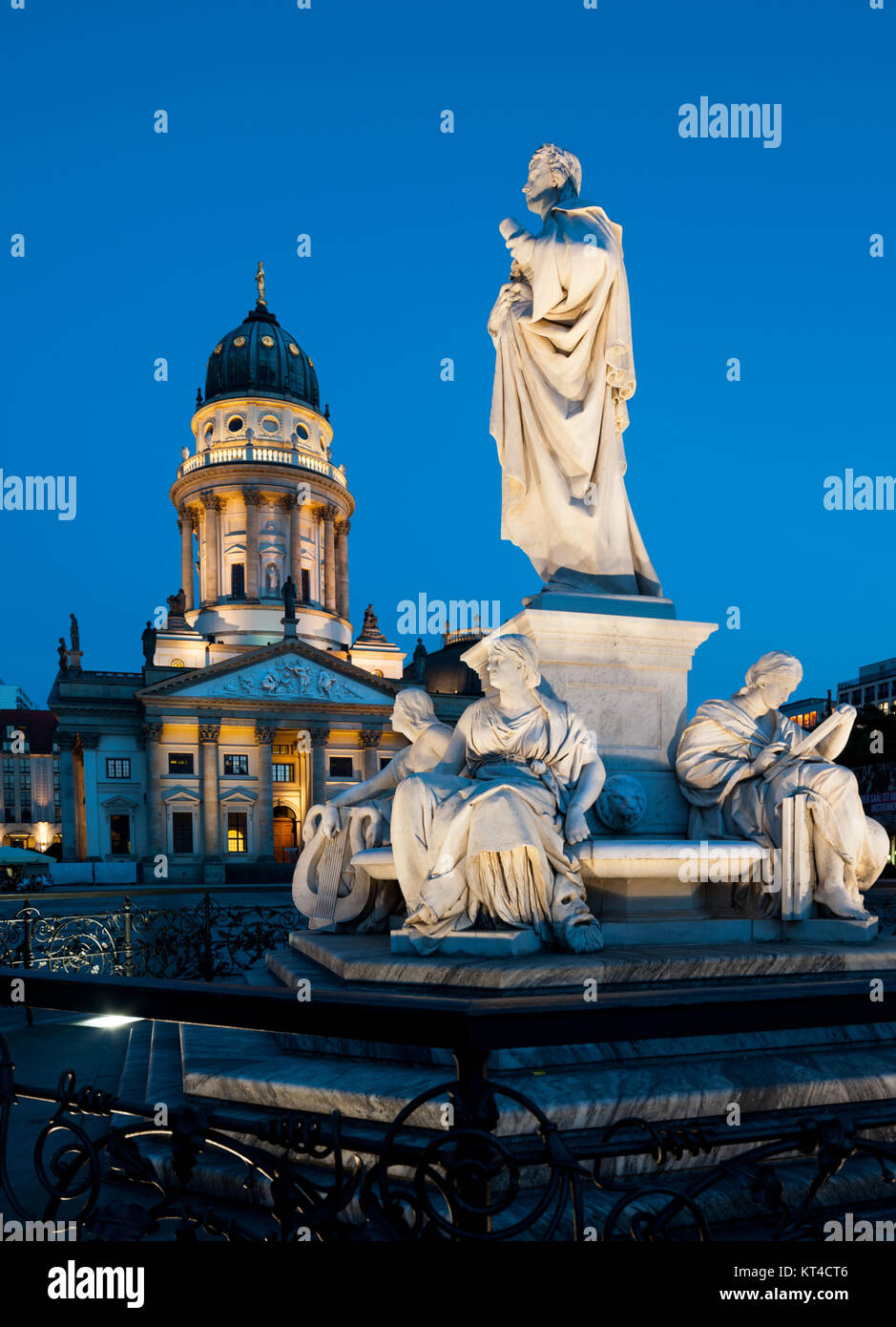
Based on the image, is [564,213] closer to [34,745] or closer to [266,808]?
[266,808]

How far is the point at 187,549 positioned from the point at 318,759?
21.8 metres

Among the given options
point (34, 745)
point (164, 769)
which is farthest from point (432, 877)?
point (34, 745)

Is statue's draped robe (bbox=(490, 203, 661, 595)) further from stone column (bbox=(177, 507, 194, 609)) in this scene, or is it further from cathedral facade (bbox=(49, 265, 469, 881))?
stone column (bbox=(177, 507, 194, 609))

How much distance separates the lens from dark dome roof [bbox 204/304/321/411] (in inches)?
2867

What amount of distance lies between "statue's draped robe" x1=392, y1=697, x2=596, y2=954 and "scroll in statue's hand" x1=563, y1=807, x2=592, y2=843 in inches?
2.0

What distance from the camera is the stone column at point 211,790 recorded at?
59.4 meters

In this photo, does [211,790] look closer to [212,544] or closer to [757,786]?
[212,544]

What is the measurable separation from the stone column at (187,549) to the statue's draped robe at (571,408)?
223 ft

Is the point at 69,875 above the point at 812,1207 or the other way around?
the other way around

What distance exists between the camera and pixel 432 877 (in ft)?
14.0

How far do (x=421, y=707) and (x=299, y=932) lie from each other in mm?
1580

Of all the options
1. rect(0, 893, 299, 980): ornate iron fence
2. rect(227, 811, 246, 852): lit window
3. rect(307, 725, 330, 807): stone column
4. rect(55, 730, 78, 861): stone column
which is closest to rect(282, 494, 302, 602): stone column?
rect(307, 725, 330, 807): stone column

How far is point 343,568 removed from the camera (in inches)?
2923

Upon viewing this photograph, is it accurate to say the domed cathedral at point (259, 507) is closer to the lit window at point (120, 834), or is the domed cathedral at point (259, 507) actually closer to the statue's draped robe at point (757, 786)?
the lit window at point (120, 834)
